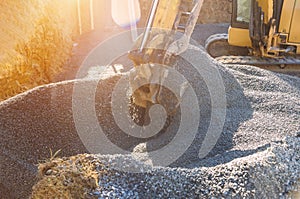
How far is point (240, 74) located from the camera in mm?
4730

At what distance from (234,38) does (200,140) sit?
11.7 ft

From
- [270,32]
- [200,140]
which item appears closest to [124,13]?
[270,32]

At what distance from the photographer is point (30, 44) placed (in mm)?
5652

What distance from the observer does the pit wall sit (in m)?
4.99

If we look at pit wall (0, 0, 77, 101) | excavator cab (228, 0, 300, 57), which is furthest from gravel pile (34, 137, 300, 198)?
excavator cab (228, 0, 300, 57)

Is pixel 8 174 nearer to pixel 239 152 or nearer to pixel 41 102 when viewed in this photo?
pixel 41 102

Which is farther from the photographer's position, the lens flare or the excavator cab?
the lens flare

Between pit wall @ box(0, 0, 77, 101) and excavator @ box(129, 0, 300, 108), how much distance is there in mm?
2036

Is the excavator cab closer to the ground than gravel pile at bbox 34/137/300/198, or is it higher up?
higher up

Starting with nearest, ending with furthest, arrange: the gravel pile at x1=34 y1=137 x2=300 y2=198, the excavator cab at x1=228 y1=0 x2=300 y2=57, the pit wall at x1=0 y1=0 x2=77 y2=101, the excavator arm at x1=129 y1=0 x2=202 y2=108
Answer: the gravel pile at x1=34 y1=137 x2=300 y2=198
the excavator arm at x1=129 y1=0 x2=202 y2=108
the pit wall at x1=0 y1=0 x2=77 y2=101
the excavator cab at x1=228 y1=0 x2=300 y2=57

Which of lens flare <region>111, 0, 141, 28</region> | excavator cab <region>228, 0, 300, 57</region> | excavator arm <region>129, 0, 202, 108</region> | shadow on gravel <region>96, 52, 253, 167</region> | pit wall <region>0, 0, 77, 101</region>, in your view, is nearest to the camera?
shadow on gravel <region>96, 52, 253, 167</region>

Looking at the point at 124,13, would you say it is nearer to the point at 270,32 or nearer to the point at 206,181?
the point at 270,32

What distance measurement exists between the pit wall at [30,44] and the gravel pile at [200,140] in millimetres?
1118

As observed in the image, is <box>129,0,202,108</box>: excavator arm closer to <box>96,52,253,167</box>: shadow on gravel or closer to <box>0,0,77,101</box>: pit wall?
<box>96,52,253,167</box>: shadow on gravel
